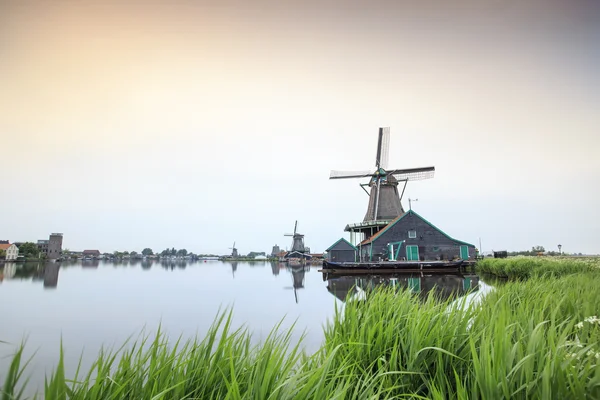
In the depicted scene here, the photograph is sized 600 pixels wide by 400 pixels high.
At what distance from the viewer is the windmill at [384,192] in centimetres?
3488

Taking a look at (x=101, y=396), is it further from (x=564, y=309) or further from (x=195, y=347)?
(x=564, y=309)

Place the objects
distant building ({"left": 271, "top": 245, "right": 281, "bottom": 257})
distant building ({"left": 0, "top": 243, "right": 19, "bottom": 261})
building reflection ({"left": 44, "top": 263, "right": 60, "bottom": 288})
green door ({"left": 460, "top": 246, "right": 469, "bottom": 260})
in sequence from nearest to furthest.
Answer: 1. building reflection ({"left": 44, "top": 263, "right": 60, "bottom": 288})
2. green door ({"left": 460, "top": 246, "right": 469, "bottom": 260})
3. distant building ({"left": 0, "top": 243, "right": 19, "bottom": 261})
4. distant building ({"left": 271, "top": 245, "right": 281, "bottom": 257})

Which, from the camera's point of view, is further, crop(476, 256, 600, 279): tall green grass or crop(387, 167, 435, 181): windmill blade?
crop(387, 167, 435, 181): windmill blade

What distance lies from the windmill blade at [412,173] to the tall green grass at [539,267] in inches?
436

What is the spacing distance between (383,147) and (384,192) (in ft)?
20.3

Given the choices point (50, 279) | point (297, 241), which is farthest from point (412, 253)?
point (297, 241)

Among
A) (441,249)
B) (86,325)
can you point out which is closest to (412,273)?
(441,249)

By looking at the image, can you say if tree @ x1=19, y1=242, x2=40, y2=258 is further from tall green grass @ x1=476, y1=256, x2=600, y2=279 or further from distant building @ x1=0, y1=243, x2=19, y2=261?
tall green grass @ x1=476, y1=256, x2=600, y2=279

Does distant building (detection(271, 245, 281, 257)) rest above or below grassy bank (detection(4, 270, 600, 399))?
below

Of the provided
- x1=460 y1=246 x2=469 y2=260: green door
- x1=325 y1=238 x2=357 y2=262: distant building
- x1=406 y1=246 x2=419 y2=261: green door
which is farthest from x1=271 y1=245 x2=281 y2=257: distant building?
x1=460 y1=246 x2=469 y2=260: green door

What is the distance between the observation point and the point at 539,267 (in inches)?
638

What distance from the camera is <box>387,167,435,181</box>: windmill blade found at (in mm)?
35844

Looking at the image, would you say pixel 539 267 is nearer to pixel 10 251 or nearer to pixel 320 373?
pixel 320 373

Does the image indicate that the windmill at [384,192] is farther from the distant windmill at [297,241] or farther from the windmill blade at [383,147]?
the distant windmill at [297,241]
